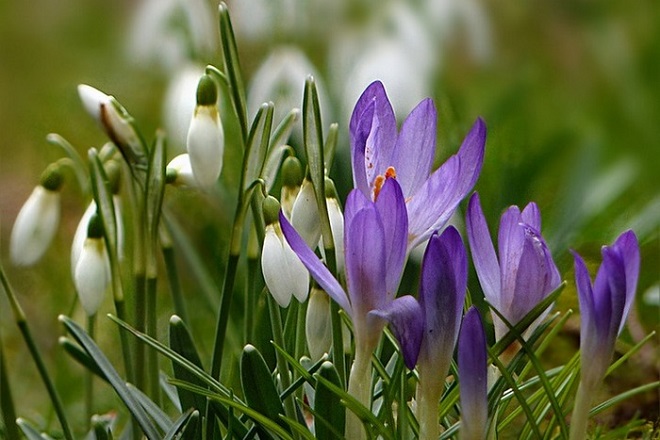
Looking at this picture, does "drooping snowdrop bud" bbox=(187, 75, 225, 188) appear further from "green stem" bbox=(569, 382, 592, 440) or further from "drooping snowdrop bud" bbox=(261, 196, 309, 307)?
"green stem" bbox=(569, 382, 592, 440)

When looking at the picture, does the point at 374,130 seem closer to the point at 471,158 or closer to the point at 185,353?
the point at 471,158

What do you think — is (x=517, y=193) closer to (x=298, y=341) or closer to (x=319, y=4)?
(x=298, y=341)

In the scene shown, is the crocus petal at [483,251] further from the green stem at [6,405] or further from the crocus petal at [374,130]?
the green stem at [6,405]

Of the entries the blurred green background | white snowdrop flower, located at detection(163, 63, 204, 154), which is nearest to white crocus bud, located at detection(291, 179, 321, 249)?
the blurred green background

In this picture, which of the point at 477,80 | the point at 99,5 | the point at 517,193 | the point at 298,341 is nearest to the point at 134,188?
the point at 298,341

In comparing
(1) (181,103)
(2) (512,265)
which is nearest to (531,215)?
(2) (512,265)

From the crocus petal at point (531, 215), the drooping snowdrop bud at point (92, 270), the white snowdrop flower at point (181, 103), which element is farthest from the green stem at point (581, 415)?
the white snowdrop flower at point (181, 103)

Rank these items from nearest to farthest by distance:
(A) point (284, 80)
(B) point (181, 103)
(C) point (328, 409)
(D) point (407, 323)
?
(D) point (407, 323) < (C) point (328, 409) < (B) point (181, 103) < (A) point (284, 80)
